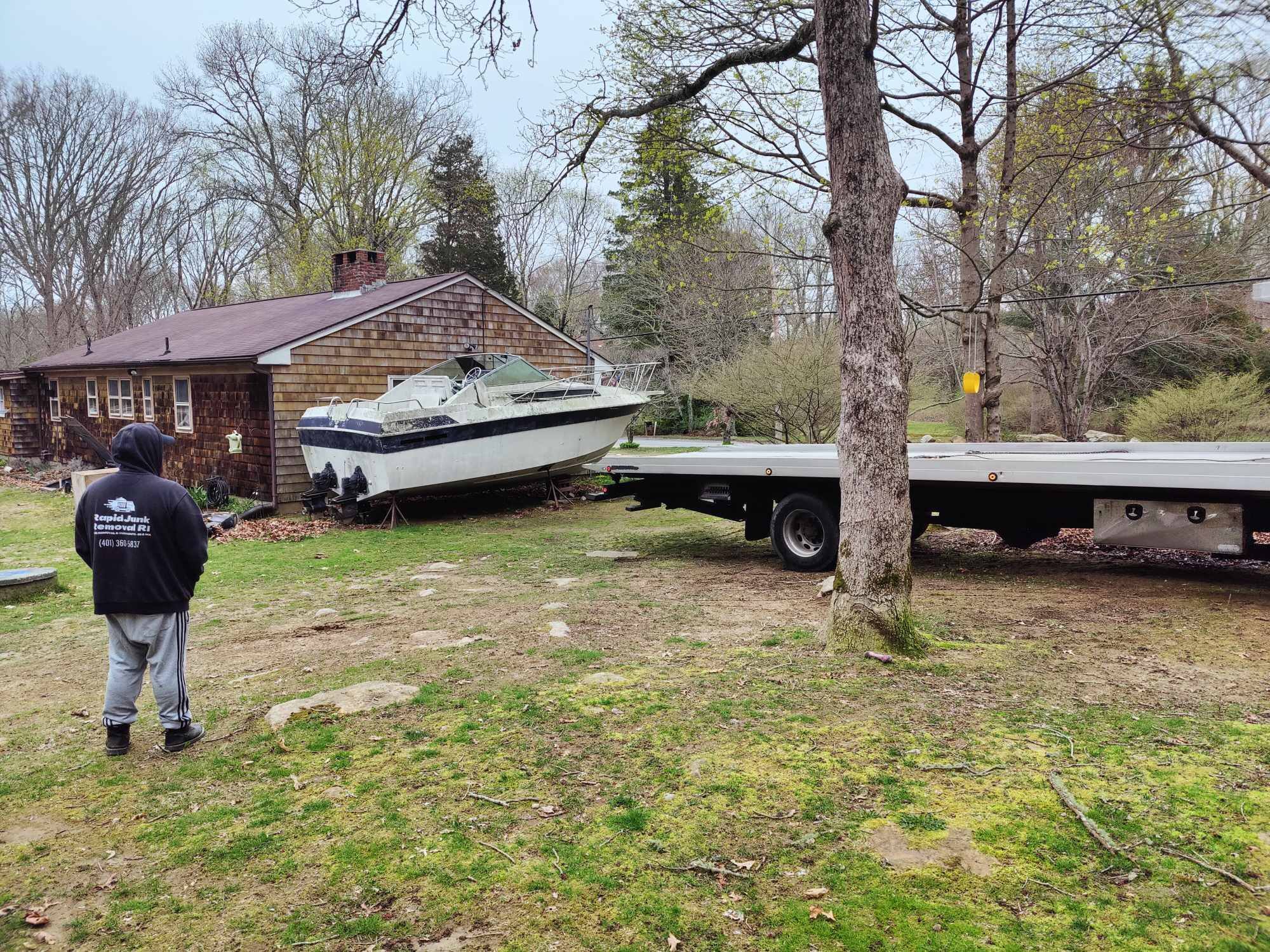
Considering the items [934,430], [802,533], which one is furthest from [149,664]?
[934,430]

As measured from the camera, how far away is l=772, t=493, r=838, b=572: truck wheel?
8805 millimetres

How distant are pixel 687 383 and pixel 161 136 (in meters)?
25.6

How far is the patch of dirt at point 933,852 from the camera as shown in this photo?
3098mm

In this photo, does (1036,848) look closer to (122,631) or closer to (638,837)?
(638,837)

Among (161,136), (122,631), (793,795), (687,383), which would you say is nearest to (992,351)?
(793,795)

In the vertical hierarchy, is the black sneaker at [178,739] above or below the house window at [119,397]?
below

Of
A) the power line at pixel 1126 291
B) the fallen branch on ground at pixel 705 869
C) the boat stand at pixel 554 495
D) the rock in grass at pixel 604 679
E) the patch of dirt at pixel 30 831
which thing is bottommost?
the patch of dirt at pixel 30 831

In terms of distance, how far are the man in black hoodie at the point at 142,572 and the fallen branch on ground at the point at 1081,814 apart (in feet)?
13.5

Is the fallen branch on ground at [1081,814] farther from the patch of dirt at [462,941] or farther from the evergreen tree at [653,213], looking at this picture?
the evergreen tree at [653,213]

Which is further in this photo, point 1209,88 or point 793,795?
point 1209,88

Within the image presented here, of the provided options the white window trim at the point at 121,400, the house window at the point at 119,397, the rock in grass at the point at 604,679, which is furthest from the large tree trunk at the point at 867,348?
the house window at the point at 119,397

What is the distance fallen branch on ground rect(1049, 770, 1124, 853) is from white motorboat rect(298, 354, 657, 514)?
11231 mm

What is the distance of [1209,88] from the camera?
9.76 metres

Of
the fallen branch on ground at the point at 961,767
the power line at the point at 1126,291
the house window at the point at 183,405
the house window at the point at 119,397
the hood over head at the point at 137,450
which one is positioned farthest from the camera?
the house window at the point at 119,397
